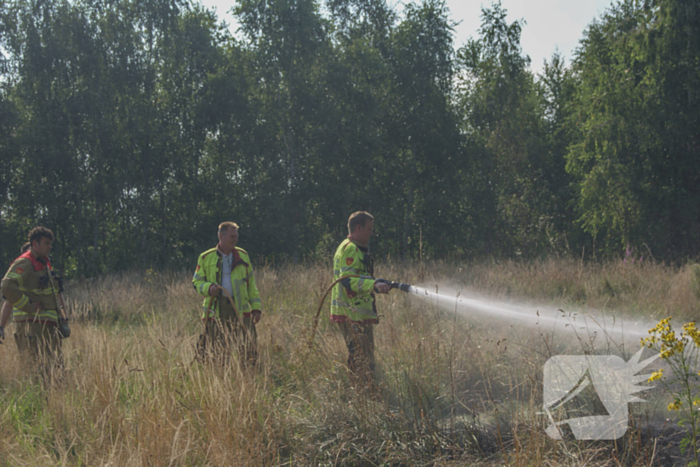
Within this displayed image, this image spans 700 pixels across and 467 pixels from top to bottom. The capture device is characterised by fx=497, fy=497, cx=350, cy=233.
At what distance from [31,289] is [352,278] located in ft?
10.6

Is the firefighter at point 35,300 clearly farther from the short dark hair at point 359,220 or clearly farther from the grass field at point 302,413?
the short dark hair at point 359,220

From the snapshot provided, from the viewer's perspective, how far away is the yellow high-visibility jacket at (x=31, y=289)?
15.6 ft

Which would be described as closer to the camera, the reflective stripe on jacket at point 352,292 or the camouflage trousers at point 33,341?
the reflective stripe on jacket at point 352,292

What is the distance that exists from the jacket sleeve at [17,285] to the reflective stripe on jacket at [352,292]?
3023 mm

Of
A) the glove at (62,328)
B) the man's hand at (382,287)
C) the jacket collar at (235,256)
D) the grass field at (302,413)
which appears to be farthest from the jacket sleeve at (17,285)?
the man's hand at (382,287)

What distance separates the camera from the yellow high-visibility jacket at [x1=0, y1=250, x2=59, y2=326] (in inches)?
187

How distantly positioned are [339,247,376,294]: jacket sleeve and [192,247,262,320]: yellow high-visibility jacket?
1.14m

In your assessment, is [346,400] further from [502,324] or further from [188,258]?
[188,258]

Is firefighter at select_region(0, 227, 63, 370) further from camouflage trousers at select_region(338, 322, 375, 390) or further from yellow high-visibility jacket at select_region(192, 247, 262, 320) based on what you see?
camouflage trousers at select_region(338, 322, 375, 390)

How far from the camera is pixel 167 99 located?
59.0 feet

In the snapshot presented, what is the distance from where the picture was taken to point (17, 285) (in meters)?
4.77

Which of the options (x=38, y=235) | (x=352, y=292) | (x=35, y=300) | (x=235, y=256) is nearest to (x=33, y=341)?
(x=35, y=300)

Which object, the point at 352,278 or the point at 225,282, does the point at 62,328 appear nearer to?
the point at 225,282

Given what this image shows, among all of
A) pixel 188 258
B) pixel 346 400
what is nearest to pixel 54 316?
pixel 346 400
